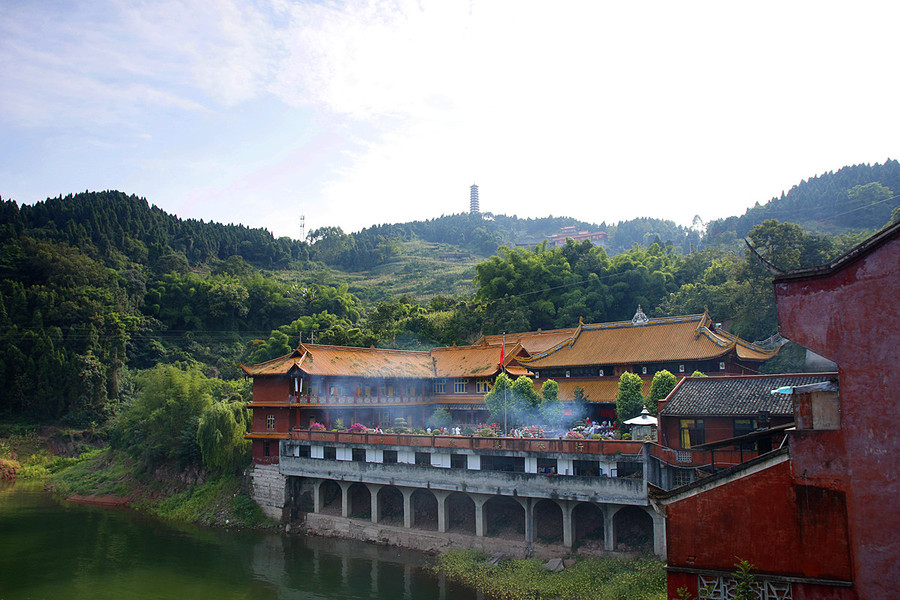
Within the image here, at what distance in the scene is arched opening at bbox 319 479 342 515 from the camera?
111 ft

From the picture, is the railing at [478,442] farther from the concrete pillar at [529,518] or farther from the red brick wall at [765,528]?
the red brick wall at [765,528]

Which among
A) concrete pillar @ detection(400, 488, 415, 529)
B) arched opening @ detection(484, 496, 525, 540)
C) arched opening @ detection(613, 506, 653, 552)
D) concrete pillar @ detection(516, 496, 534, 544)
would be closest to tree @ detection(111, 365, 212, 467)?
concrete pillar @ detection(400, 488, 415, 529)

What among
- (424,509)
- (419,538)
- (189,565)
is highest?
(424,509)

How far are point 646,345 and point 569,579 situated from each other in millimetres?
18625

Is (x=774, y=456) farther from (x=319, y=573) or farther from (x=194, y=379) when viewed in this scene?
(x=194, y=379)

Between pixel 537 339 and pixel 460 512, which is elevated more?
pixel 537 339

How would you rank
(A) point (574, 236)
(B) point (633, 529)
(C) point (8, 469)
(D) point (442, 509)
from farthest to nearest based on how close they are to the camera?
(A) point (574, 236), (C) point (8, 469), (D) point (442, 509), (B) point (633, 529)

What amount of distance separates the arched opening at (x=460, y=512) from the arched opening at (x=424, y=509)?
91cm

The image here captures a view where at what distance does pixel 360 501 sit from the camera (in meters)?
33.9

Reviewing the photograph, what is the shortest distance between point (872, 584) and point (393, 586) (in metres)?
18.0

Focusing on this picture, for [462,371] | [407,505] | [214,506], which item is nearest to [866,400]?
[407,505]

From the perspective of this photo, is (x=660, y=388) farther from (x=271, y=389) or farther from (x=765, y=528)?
(x=271, y=389)

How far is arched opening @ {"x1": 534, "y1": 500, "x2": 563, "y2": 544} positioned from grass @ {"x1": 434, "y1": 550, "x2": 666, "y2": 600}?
219 centimetres

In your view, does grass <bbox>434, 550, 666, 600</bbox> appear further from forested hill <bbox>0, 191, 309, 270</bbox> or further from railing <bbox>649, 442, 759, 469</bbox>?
forested hill <bbox>0, 191, 309, 270</bbox>
